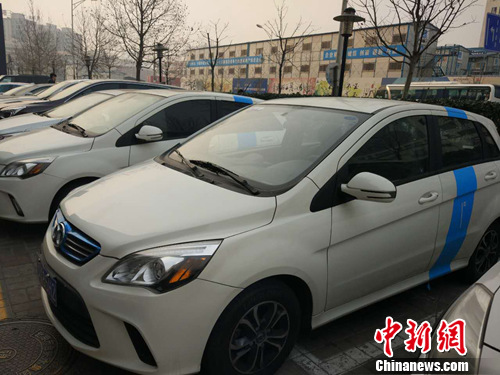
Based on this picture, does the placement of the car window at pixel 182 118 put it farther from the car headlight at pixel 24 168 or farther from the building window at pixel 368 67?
the building window at pixel 368 67

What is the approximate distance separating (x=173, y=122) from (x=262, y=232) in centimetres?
306

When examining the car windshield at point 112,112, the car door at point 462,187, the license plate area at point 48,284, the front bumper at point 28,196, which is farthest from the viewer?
the car windshield at point 112,112

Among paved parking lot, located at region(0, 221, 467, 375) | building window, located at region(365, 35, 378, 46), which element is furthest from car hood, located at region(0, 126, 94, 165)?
building window, located at region(365, 35, 378, 46)

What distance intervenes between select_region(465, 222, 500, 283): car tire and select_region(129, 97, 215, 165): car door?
324 cm

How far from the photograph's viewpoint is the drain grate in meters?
2.39

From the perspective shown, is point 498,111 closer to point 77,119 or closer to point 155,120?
point 155,120

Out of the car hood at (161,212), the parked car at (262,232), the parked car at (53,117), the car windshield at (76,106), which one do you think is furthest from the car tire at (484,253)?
the car windshield at (76,106)

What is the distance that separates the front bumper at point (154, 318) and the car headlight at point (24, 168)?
2.39 meters

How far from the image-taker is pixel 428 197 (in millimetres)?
3008

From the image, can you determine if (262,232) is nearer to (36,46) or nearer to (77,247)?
(77,247)

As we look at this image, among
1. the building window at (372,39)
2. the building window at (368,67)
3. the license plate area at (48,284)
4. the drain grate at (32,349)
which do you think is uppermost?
the building window at (368,67)

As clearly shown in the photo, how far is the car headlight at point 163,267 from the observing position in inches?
78.2

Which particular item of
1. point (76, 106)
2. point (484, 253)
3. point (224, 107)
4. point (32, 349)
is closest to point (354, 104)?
point (484, 253)

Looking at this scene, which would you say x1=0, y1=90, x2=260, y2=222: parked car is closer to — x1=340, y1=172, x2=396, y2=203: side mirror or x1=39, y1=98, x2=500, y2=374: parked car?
x1=39, y1=98, x2=500, y2=374: parked car
